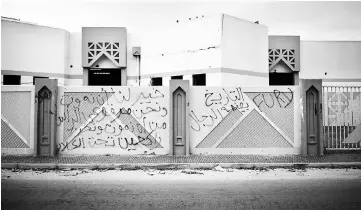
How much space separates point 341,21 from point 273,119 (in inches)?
303

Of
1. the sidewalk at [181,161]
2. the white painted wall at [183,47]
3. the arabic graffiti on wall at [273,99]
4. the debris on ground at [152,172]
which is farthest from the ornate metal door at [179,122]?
the white painted wall at [183,47]

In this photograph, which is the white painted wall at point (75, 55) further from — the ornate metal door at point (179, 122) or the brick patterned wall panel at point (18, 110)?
the ornate metal door at point (179, 122)

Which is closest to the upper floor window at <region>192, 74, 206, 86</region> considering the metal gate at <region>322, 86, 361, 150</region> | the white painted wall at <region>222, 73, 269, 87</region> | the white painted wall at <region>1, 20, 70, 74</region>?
the white painted wall at <region>222, 73, 269, 87</region>

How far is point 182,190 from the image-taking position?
5621 mm

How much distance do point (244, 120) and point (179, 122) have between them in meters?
2.11

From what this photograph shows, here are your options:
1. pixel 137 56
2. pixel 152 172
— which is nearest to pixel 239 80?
pixel 137 56

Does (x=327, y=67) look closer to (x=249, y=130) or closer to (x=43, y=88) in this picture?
(x=249, y=130)

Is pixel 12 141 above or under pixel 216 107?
under

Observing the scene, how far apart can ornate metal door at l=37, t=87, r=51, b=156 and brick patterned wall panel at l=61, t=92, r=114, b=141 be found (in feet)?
1.56

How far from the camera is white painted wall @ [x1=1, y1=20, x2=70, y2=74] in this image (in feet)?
65.1

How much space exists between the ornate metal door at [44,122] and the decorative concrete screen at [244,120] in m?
4.51

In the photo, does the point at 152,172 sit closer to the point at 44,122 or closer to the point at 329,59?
the point at 44,122

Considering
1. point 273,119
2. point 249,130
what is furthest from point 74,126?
point 273,119

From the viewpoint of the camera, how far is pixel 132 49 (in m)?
21.9
